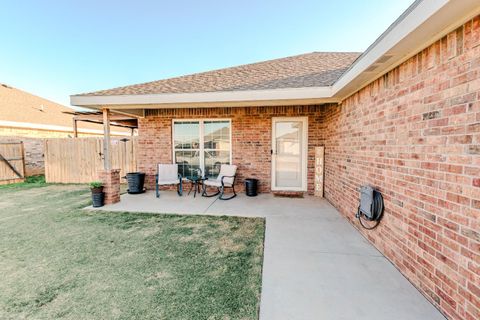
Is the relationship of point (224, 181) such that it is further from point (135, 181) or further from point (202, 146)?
point (135, 181)

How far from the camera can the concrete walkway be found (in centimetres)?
178

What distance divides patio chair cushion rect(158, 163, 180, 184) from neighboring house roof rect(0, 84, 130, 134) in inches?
320

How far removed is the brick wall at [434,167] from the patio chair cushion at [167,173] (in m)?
4.97

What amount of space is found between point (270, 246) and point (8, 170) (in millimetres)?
10800

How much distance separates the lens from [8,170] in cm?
824

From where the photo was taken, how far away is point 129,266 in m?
2.54

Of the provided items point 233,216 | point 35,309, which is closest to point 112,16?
point 233,216

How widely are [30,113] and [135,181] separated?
992cm

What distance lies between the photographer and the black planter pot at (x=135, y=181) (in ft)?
20.4

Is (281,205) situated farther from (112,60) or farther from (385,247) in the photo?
(112,60)

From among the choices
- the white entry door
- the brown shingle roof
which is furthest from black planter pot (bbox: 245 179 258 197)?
the brown shingle roof

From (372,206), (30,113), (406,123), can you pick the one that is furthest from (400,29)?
(30,113)

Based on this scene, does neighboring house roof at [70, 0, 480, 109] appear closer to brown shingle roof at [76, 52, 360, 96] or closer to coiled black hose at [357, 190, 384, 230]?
brown shingle roof at [76, 52, 360, 96]

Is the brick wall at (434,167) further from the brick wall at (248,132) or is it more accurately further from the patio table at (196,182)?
the patio table at (196,182)
